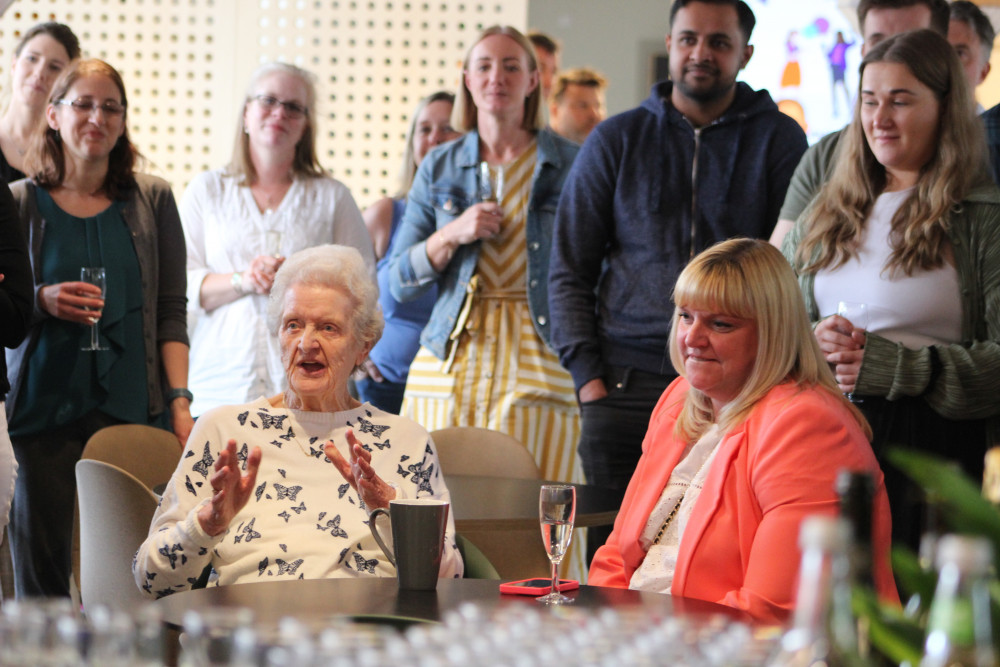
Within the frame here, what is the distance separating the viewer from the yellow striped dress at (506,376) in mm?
4172

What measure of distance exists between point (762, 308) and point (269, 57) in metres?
5.14

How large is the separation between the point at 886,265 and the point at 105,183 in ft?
8.10

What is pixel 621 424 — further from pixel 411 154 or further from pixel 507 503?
pixel 411 154

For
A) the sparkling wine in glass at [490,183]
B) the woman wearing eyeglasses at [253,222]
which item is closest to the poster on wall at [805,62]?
the sparkling wine in glass at [490,183]

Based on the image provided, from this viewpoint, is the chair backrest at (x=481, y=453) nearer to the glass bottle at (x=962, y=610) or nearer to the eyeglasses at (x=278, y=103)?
the eyeglasses at (x=278, y=103)

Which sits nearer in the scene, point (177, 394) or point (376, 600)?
point (376, 600)

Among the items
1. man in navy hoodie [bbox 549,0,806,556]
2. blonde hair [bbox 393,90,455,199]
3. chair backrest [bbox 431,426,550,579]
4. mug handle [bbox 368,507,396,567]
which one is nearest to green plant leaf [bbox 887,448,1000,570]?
mug handle [bbox 368,507,396,567]

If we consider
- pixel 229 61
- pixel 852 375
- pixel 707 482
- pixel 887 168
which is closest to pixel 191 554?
pixel 707 482

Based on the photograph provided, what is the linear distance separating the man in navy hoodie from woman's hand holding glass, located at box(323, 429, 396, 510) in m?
1.71

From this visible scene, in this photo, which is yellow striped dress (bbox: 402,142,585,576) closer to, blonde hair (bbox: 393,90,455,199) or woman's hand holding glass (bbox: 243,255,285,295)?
woman's hand holding glass (bbox: 243,255,285,295)

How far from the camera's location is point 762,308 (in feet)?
7.59

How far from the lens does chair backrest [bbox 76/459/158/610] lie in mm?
2643

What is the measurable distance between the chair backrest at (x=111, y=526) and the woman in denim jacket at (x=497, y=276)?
5.43ft

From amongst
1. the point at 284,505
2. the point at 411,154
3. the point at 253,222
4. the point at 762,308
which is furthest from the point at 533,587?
→ the point at 411,154
